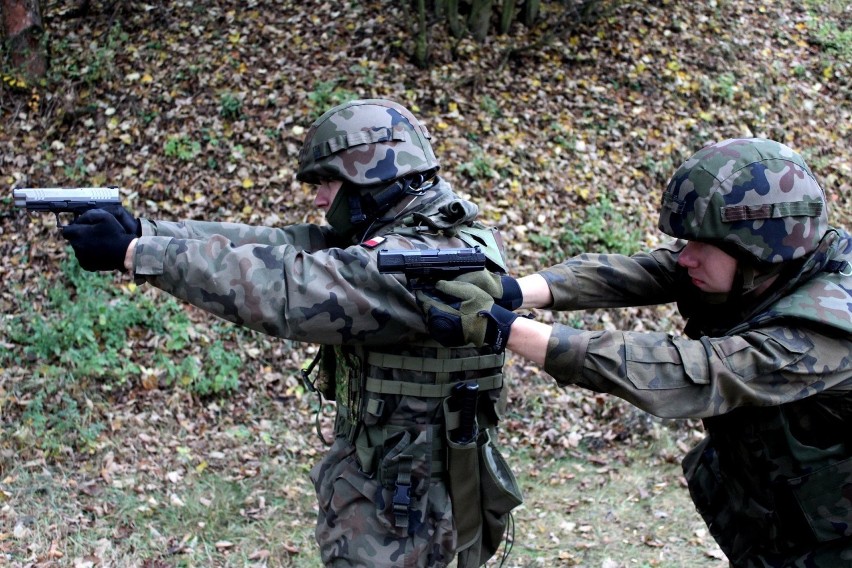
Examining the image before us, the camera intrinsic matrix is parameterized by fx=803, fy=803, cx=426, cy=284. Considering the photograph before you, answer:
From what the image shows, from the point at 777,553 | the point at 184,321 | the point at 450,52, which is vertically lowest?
the point at 184,321

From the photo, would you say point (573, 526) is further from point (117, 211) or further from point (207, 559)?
point (117, 211)

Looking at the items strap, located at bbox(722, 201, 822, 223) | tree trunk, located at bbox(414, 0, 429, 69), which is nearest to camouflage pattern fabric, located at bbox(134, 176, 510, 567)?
strap, located at bbox(722, 201, 822, 223)

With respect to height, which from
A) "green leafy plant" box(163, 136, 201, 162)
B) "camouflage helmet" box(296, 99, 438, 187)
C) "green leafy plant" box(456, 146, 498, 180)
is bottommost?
"green leafy plant" box(456, 146, 498, 180)

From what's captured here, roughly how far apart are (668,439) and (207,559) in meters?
3.92

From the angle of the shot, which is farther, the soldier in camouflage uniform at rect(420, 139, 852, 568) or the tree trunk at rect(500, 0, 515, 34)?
the tree trunk at rect(500, 0, 515, 34)

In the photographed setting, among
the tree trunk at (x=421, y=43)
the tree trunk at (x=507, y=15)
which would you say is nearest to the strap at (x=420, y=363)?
the tree trunk at (x=421, y=43)

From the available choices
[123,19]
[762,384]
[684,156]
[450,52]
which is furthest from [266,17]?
[762,384]

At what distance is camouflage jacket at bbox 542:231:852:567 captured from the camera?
2.94 meters

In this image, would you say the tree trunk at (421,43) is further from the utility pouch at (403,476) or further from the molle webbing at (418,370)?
the utility pouch at (403,476)

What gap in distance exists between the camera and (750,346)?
9.71ft

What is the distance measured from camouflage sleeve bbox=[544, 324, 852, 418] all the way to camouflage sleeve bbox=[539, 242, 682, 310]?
96cm

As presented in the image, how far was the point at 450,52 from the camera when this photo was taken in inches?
416

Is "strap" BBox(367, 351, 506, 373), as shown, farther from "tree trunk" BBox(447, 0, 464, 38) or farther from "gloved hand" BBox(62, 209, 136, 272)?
"tree trunk" BBox(447, 0, 464, 38)

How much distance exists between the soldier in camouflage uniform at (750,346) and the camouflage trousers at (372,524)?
0.97 m
